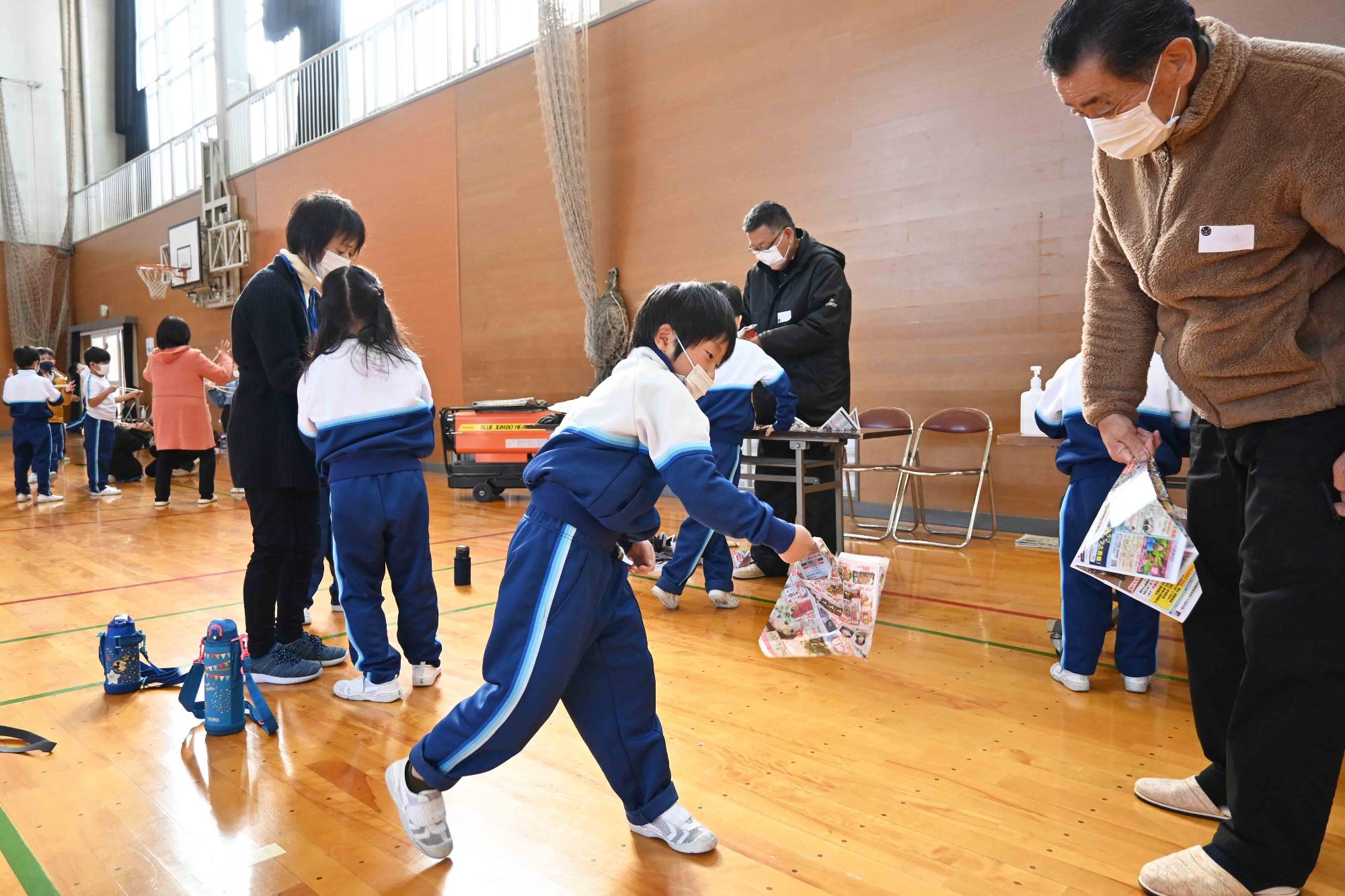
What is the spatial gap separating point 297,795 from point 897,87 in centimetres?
475

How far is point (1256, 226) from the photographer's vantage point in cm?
121

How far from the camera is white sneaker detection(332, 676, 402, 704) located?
2352 mm

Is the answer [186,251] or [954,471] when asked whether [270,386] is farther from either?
[186,251]

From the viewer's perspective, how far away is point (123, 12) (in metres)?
14.5

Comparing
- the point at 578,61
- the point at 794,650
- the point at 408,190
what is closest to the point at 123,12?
the point at 408,190

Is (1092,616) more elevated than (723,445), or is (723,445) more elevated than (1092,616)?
(723,445)

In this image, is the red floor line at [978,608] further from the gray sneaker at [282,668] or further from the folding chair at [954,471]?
the gray sneaker at [282,668]

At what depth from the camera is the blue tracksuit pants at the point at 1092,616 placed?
92.4 inches

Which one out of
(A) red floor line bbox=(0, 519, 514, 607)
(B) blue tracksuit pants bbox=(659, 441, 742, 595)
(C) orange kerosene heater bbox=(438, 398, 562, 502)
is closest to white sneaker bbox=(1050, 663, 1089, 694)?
(B) blue tracksuit pants bbox=(659, 441, 742, 595)

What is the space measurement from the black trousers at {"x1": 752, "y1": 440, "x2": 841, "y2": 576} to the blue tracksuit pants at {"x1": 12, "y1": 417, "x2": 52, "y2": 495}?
228 inches

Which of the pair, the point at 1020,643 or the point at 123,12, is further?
the point at 123,12

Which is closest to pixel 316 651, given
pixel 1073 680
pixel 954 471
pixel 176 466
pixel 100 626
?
pixel 100 626

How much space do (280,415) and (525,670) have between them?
139cm

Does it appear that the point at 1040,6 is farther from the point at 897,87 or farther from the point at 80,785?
the point at 80,785
